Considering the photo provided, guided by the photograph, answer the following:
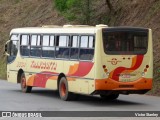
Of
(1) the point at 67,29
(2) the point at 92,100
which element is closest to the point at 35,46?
(1) the point at 67,29

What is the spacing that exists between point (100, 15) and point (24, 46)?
10.5 m

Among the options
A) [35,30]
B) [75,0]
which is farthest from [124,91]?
[75,0]

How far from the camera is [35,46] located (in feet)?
85.1

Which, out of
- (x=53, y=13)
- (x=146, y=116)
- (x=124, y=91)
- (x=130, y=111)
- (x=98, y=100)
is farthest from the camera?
(x=53, y=13)

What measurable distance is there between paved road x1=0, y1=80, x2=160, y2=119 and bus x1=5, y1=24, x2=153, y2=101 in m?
0.46

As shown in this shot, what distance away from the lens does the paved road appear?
20.0 metres

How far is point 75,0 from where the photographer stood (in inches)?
1325

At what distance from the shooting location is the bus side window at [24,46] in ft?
87.9

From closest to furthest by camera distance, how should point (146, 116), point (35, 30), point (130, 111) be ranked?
point (146, 116) < point (130, 111) < point (35, 30)

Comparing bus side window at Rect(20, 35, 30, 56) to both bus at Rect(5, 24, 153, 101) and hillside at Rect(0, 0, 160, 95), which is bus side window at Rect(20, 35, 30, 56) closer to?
bus at Rect(5, 24, 153, 101)

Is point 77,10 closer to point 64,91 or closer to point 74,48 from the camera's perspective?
point 64,91

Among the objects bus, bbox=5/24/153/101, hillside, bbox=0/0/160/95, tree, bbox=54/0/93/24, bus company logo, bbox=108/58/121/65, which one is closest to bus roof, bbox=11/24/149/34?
bus, bbox=5/24/153/101

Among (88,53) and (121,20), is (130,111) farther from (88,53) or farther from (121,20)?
(121,20)

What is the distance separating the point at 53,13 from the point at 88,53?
23088mm
